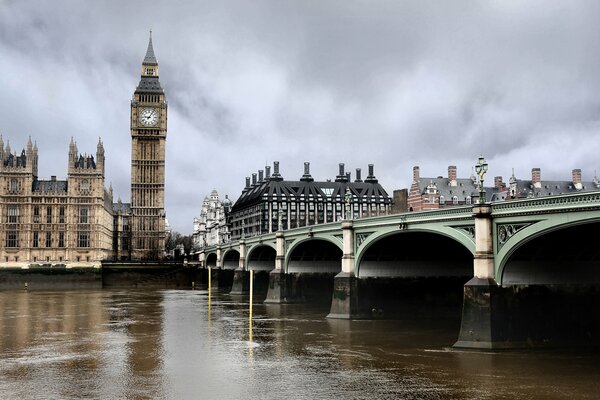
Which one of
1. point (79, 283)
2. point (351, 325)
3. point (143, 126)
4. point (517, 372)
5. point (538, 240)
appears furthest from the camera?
point (143, 126)

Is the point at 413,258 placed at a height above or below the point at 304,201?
below

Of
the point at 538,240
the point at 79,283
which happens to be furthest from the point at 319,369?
the point at 79,283

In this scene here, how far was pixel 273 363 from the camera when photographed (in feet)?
103

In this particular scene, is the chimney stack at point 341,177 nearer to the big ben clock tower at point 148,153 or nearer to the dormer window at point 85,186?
the big ben clock tower at point 148,153

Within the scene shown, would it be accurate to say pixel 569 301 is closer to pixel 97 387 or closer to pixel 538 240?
pixel 538 240

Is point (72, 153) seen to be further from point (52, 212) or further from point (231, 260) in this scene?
point (231, 260)

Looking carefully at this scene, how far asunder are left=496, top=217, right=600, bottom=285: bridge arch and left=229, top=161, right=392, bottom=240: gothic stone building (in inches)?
5021

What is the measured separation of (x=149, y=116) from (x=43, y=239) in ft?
166

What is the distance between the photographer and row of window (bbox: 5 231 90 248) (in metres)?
133

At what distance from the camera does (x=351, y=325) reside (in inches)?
1870

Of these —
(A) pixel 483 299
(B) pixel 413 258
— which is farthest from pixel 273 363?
(B) pixel 413 258

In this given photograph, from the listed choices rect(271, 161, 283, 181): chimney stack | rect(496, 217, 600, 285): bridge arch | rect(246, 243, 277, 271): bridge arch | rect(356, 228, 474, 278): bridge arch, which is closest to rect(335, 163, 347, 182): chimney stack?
rect(271, 161, 283, 181): chimney stack

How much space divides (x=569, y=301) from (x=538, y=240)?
4.51 m

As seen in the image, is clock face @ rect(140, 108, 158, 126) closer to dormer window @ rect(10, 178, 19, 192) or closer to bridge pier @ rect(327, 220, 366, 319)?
dormer window @ rect(10, 178, 19, 192)
